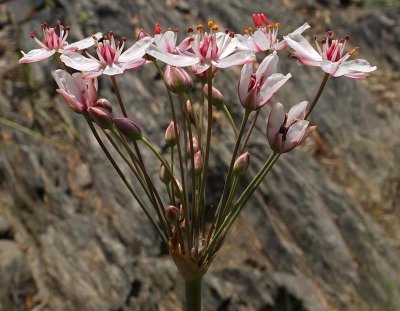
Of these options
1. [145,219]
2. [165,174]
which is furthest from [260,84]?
[145,219]

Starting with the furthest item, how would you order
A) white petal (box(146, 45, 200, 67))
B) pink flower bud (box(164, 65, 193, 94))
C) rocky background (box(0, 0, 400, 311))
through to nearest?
rocky background (box(0, 0, 400, 311)) → pink flower bud (box(164, 65, 193, 94)) → white petal (box(146, 45, 200, 67))

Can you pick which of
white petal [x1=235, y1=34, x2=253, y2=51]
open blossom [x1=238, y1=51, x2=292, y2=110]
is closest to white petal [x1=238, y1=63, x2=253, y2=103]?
open blossom [x1=238, y1=51, x2=292, y2=110]

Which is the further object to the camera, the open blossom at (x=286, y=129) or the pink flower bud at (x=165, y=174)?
the pink flower bud at (x=165, y=174)

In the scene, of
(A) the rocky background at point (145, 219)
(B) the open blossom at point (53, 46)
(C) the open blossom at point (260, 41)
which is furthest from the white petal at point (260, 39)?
(A) the rocky background at point (145, 219)

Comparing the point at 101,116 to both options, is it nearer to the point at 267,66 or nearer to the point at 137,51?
the point at 137,51

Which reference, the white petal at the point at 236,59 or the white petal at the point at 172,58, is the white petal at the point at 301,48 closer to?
the white petal at the point at 236,59

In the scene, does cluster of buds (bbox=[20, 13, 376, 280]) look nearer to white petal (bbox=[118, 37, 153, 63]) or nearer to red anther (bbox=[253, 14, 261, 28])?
white petal (bbox=[118, 37, 153, 63])

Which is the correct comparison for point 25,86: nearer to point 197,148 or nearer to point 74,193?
point 74,193
